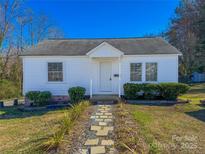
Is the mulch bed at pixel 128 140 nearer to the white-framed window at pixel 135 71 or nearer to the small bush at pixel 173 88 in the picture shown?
the small bush at pixel 173 88

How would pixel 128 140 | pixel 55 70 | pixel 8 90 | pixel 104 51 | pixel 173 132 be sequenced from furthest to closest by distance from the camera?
pixel 8 90, pixel 55 70, pixel 104 51, pixel 173 132, pixel 128 140

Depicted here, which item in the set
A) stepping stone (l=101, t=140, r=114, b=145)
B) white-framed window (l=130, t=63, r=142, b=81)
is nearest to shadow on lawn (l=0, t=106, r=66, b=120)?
white-framed window (l=130, t=63, r=142, b=81)

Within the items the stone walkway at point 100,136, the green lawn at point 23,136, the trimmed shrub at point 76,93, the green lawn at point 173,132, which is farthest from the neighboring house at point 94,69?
the stone walkway at point 100,136

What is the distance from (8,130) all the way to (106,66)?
797 cm

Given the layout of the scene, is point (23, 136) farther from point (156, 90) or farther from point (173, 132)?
point (156, 90)

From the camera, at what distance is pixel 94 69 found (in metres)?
14.1

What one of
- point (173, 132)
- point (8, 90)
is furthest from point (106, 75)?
point (8, 90)

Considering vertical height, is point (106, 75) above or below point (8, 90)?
above

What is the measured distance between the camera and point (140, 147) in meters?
5.07

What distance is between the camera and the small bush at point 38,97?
13.1 metres

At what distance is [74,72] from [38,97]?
2869mm

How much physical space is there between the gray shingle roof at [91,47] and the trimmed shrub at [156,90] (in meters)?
2.23

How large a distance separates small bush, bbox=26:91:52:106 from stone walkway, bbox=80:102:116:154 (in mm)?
5723

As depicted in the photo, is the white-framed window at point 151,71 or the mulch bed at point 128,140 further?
the white-framed window at point 151,71
